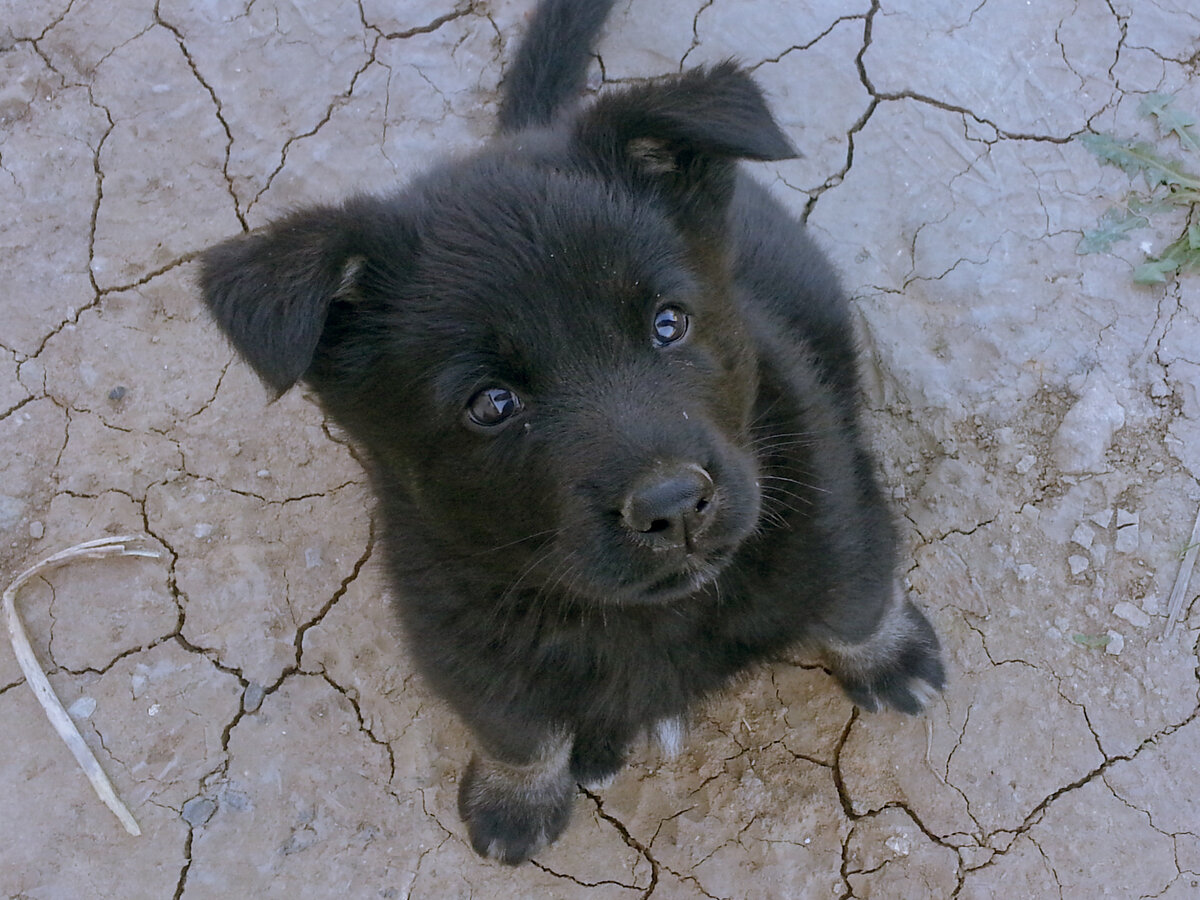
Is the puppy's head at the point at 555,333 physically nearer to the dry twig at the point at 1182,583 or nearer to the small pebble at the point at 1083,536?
the small pebble at the point at 1083,536

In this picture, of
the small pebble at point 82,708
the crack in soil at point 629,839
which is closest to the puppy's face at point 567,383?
the crack in soil at point 629,839

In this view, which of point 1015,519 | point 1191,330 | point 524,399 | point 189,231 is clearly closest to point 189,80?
point 189,231

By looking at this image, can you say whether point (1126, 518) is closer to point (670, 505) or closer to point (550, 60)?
point (670, 505)

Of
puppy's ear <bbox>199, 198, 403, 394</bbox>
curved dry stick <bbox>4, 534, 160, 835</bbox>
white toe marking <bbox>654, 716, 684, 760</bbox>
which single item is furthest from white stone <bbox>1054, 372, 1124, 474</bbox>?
curved dry stick <bbox>4, 534, 160, 835</bbox>

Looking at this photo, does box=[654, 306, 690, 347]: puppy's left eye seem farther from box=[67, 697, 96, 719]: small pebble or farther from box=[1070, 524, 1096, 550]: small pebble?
box=[67, 697, 96, 719]: small pebble

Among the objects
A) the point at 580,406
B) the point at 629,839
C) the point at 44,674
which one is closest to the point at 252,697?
the point at 44,674
